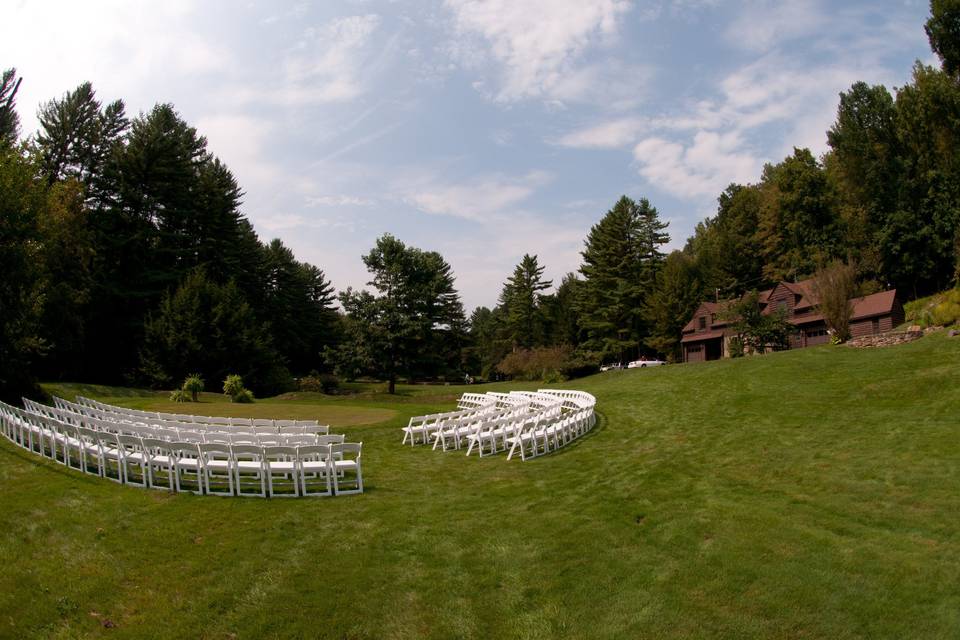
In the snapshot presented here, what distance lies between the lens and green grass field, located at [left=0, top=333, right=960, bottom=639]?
554 cm

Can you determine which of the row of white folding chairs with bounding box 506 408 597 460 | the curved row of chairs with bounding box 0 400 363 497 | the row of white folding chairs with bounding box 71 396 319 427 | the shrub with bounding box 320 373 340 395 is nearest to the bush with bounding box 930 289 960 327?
the row of white folding chairs with bounding box 506 408 597 460

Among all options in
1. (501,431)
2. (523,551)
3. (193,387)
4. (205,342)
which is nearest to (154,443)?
(523,551)

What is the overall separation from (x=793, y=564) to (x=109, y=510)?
28.7 feet

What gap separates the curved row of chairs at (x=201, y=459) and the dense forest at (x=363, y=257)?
50.8ft

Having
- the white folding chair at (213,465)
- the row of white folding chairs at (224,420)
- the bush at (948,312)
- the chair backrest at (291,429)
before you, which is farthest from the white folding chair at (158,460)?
the bush at (948,312)

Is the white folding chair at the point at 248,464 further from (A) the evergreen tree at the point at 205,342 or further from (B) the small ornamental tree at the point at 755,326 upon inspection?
(B) the small ornamental tree at the point at 755,326

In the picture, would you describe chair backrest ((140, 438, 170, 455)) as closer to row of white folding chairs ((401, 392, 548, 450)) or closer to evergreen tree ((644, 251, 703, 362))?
row of white folding chairs ((401, 392, 548, 450))

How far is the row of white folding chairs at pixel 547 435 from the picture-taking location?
13.5 meters

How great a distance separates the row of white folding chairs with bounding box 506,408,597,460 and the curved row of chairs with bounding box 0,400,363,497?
151 inches

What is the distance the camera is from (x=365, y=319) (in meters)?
45.2

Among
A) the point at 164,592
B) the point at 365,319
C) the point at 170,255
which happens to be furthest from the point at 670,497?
the point at 170,255

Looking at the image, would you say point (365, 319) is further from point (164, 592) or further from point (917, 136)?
point (917, 136)

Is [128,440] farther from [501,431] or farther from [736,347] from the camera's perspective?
[736,347]

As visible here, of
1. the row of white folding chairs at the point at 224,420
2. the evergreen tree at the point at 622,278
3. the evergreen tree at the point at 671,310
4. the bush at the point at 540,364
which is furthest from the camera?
the evergreen tree at the point at 622,278
